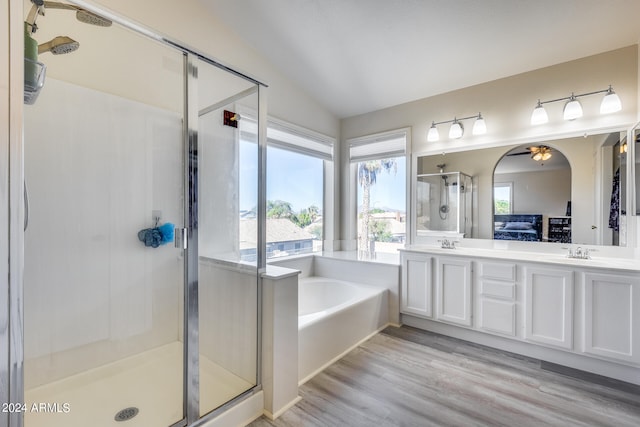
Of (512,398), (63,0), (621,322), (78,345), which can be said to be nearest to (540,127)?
(621,322)

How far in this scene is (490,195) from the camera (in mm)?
2902

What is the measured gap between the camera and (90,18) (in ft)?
4.83

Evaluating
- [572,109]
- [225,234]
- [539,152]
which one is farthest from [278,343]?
[572,109]

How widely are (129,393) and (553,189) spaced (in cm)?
371

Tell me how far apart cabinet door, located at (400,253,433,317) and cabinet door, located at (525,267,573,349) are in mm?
799

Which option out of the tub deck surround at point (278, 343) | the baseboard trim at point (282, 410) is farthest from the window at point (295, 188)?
the baseboard trim at point (282, 410)

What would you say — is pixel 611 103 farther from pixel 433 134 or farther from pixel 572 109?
pixel 433 134

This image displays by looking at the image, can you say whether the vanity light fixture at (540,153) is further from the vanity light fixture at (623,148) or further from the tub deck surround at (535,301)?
the tub deck surround at (535,301)

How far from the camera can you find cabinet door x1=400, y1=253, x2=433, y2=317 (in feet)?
9.28

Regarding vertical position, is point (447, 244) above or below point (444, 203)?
below

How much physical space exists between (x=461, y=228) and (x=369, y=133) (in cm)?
166

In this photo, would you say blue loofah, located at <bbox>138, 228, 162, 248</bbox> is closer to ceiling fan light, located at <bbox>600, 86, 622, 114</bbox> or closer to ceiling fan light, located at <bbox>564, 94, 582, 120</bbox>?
ceiling fan light, located at <bbox>564, 94, 582, 120</bbox>

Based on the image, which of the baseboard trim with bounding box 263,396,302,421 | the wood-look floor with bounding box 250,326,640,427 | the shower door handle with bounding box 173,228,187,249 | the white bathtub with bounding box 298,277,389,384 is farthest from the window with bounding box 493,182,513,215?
the shower door handle with bounding box 173,228,187,249

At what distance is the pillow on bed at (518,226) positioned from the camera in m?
2.70
